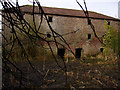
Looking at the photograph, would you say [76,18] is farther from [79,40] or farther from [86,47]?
[86,47]

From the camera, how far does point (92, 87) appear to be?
16.0ft

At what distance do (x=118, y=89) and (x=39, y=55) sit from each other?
9.01 m

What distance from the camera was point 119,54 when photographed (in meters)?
13.2

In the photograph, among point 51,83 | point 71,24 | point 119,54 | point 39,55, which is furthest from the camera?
point 71,24

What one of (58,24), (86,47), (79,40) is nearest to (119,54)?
(86,47)

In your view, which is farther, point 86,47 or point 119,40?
point 86,47

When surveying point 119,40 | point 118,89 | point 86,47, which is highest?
point 119,40

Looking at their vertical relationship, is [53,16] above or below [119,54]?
above

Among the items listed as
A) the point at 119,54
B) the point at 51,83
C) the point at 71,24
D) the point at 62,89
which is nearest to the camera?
the point at 62,89

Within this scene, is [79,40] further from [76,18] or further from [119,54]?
[119,54]

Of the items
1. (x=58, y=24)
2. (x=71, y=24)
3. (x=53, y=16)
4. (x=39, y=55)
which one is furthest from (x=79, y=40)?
(x=39, y=55)

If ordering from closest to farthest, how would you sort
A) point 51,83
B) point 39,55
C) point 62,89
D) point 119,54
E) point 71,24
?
1. point 62,89
2. point 51,83
3. point 39,55
4. point 119,54
5. point 71,24

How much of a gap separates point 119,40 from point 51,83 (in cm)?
1098

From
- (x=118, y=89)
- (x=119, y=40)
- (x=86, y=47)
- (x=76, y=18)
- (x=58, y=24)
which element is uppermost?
(x=76, y=18)
